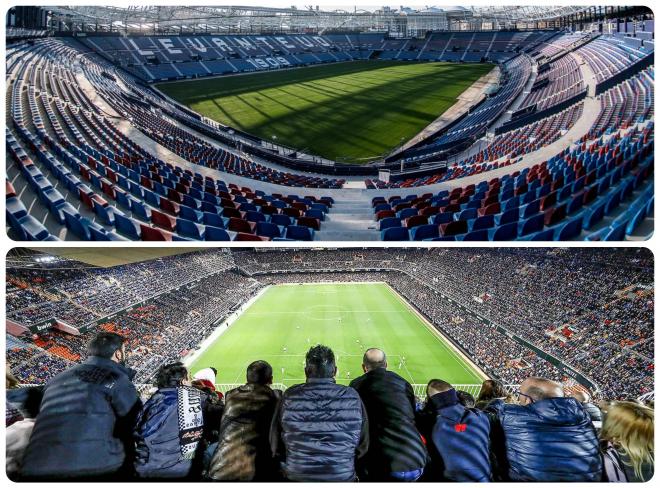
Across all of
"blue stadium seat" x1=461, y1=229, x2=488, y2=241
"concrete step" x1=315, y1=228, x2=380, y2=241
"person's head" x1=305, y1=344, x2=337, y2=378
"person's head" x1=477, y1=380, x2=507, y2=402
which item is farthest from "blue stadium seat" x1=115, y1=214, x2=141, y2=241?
"person's head" x1=477, y1=380, x2=507, y2=402

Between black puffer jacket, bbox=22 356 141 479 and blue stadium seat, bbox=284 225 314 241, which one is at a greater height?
blue stadium seat, bbox=284 225 314 241

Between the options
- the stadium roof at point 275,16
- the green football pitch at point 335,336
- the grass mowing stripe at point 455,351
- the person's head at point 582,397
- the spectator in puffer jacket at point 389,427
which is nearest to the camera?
the spectator in puffer jacket at point 389,427

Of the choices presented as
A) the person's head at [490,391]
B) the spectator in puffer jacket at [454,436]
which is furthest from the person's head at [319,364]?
the person's head at [490,391]

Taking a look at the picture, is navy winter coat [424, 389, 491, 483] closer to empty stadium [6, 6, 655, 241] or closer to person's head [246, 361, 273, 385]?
person's head [246, 361, 273, 385]

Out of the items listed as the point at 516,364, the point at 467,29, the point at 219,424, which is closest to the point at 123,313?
the point at 516,364

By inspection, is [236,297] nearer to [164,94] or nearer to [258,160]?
[258,160]

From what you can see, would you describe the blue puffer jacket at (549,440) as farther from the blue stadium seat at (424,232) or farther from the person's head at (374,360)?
the blue stadium seat at (424,232)

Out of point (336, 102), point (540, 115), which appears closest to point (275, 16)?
point (336, 102)
